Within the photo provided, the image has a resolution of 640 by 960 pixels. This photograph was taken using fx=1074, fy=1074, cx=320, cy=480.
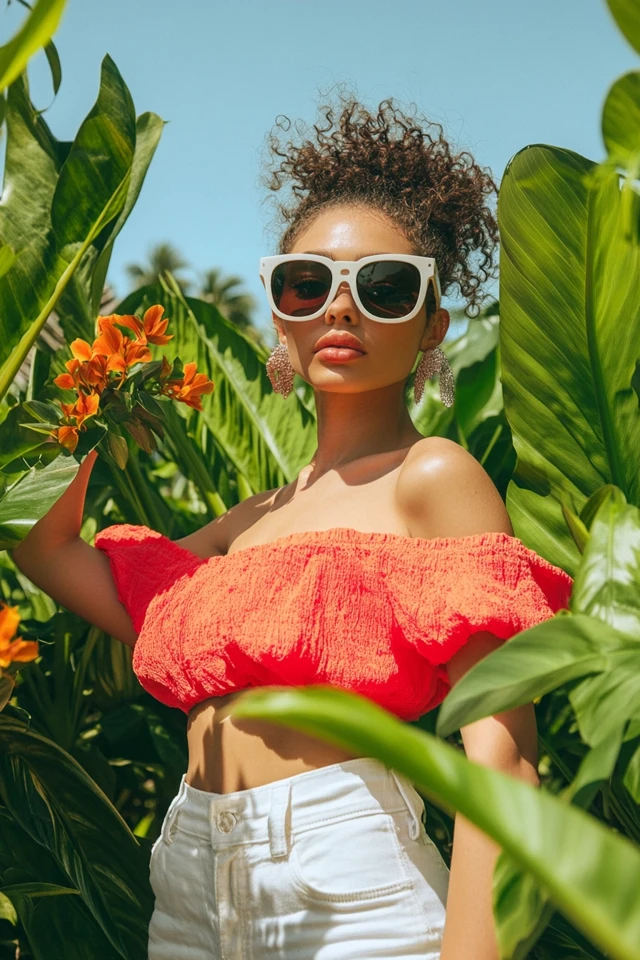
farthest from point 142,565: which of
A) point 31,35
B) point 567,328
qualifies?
point 31,35

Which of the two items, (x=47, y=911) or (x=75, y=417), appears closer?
(x=75, y=417)

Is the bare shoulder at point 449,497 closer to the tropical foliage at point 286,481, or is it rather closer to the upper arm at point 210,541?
the tropical foliage at point 286,481

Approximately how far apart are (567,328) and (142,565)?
2.23ft

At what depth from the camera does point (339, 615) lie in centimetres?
124

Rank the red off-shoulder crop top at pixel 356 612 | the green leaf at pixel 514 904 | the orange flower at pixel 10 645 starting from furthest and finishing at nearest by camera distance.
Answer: the red off-shoulder crop top at pixel 356 612 → the orange flower at pixel 10 645 → the green leaf at pixel 514 904

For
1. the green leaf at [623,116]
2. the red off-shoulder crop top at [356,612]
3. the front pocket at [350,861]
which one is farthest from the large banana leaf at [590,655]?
the front pocket at [350,861]

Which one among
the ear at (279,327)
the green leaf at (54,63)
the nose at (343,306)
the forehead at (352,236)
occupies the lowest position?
the ear at (279,327)

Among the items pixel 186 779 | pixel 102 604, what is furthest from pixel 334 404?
pixel 186 779

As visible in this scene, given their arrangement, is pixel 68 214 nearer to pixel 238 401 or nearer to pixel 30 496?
pixel 30 496

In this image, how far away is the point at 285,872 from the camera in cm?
119

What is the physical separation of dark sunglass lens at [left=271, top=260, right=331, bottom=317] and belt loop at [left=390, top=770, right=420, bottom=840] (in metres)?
0.62

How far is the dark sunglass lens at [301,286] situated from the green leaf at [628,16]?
0.68 metres

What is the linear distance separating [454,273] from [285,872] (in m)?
0.93

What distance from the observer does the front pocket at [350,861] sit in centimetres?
117
